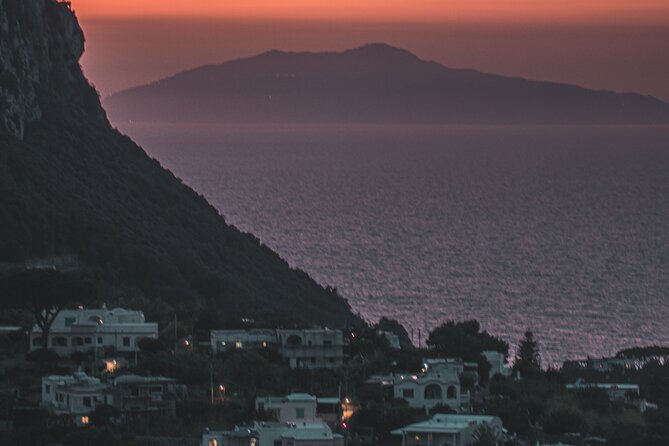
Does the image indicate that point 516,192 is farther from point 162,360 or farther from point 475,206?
point 162,360

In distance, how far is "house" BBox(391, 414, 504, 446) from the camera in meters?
57.2

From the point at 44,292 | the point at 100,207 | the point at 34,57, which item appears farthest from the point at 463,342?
the point at 34,57

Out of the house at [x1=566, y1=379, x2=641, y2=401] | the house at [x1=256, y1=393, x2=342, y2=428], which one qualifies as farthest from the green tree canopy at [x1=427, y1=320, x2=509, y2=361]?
the house at [x1=256, y1=393, x2=342, y2=428]

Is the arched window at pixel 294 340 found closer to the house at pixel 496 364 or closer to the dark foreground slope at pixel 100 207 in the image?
the house at pixel 496 364

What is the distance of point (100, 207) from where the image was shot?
102 metres

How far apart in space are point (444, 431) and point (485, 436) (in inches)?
34.9

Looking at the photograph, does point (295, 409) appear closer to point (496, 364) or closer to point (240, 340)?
point (240, 340)

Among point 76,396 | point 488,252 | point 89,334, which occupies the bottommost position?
point 76,396

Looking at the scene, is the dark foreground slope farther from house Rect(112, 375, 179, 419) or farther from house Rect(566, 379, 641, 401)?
house Rect(112, 375, 179, 419)

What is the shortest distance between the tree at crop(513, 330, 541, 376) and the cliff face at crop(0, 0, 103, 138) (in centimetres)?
2488

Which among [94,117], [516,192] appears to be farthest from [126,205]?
[516,192]

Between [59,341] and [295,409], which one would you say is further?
[59,341]

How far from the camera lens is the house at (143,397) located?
197 feet

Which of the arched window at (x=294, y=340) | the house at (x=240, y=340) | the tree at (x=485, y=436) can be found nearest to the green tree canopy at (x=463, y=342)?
the arched window at (x=294, y=340)
